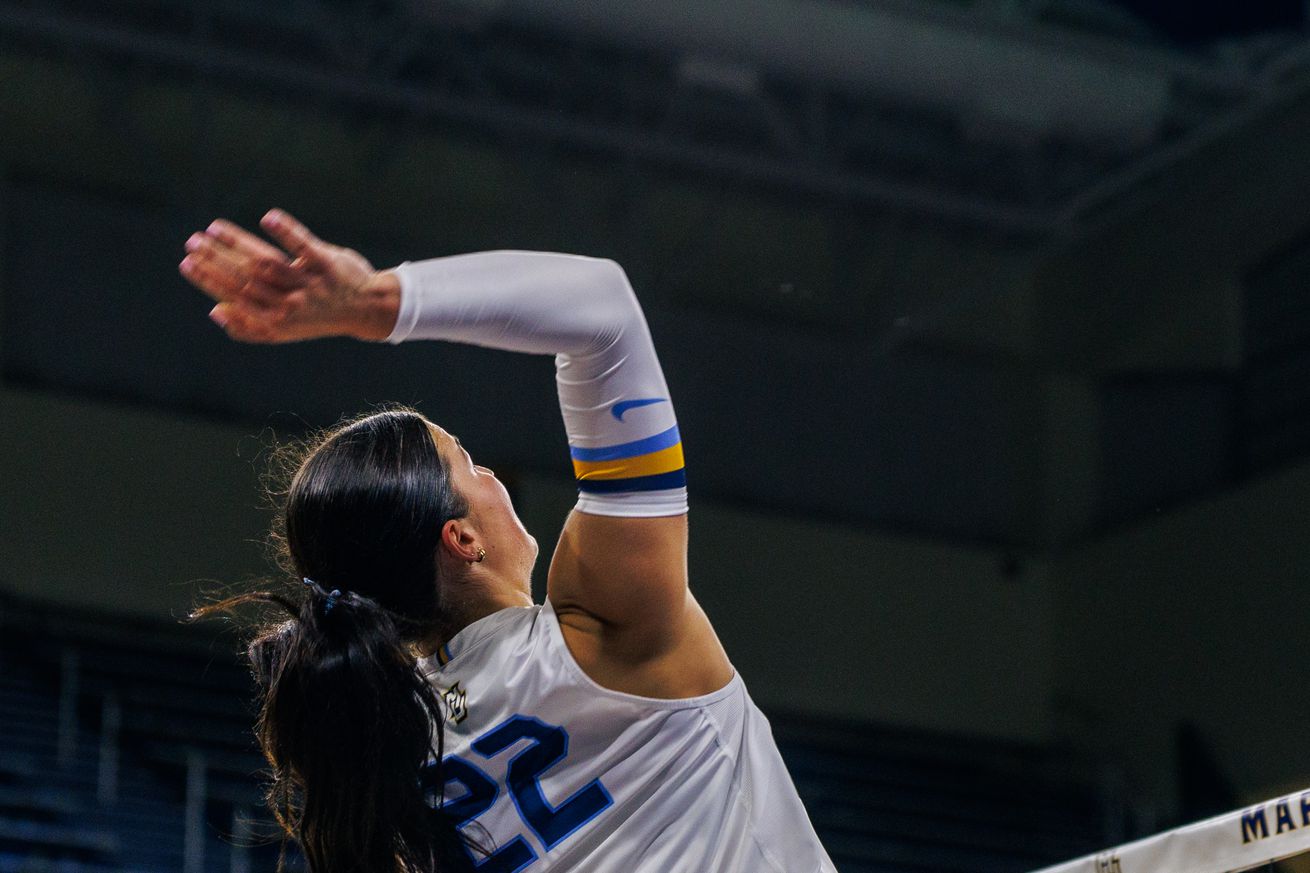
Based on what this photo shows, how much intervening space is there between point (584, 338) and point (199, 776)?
257 inches

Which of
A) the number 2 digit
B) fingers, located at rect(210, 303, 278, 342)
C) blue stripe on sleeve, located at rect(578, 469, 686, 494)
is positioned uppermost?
fingers, located at rect(210, 303, 278, 342)

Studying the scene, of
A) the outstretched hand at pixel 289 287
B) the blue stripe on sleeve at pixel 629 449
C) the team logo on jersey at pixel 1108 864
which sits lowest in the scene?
the team logo on jersey at pixel 1108 864

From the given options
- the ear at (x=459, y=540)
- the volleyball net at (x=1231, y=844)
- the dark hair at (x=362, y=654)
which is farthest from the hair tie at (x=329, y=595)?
the volleyball net at (x=1231, y=844)

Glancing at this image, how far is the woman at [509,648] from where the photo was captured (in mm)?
1827

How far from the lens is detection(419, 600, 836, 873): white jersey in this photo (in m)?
Result: 1.94

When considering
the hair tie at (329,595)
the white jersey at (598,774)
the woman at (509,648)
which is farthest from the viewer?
the hair tie at (329,595)

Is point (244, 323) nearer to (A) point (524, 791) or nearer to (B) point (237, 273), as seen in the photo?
(B) point (237, 273)

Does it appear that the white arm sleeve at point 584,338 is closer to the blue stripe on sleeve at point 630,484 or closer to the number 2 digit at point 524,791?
the blue stripe on sleeve at point 630,484

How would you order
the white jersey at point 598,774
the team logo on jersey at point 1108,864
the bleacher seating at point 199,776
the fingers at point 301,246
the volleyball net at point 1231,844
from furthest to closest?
the bleacher seating at point 199,776 → the team logo on jersey at point 1108,864 → the volleyball net at point 1231,844 → the white jersey at point 598,774 → the fingers at point 301,246

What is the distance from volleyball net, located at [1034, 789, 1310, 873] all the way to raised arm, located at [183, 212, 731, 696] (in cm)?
88

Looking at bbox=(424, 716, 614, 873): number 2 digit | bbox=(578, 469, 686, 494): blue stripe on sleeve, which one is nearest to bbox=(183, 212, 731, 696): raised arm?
bbox=(578, 469, 686, 494): blue stripe on sleeve

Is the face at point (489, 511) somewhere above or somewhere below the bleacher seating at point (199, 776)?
above

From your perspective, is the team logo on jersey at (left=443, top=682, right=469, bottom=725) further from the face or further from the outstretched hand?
the outstretched hand

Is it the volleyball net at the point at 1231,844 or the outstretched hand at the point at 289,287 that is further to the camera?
the volleyball net at the point at 1231,844
